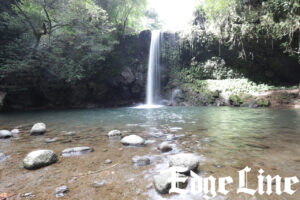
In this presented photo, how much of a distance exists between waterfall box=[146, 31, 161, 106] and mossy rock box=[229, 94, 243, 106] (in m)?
6.95

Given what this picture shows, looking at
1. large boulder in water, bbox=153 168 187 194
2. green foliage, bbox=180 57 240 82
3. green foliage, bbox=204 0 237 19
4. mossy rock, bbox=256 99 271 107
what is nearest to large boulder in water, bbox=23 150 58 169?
large boulder in water, bbox=153 168 187 194

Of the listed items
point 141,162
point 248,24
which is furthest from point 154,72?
point 141,162

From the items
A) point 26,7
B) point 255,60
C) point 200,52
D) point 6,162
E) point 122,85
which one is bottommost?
point 6,162

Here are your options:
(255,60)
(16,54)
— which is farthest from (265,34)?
(16,54)

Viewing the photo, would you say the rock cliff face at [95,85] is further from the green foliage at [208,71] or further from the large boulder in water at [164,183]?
the large boulder in water at [164,183]

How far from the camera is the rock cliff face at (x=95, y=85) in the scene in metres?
12.7

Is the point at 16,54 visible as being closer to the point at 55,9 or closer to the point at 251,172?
the point at 55,9

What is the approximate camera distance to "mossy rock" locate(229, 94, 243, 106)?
38.3 ft

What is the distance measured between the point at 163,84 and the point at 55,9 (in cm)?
1083

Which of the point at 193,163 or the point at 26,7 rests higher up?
the point at 26,7

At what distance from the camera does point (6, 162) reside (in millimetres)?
2506

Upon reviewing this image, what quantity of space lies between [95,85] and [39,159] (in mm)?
13865

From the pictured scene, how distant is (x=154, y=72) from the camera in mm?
17359

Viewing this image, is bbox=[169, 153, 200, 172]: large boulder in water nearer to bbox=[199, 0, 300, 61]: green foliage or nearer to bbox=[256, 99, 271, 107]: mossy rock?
bbox=[256, 99, 271, 107]: mossy rock
